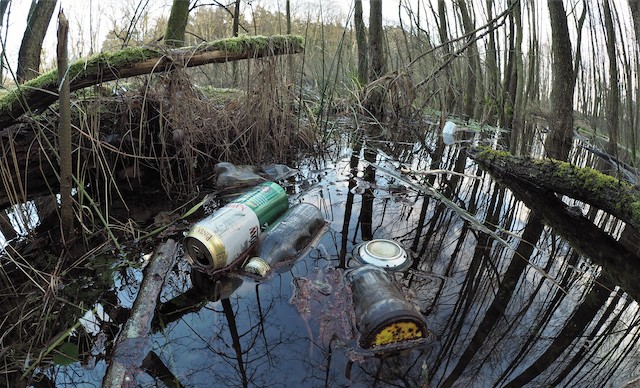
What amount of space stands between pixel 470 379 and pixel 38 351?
1.43 meters

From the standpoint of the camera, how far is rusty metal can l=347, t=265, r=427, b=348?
1273 millimetres

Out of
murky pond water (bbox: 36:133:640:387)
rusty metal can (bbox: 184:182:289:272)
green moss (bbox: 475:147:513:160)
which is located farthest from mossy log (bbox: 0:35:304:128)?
green moss (bbox: 475:147:513:160)

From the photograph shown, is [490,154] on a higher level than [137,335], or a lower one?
higher

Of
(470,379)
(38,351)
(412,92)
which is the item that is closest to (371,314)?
(470,379)

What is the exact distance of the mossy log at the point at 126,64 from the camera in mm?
1994

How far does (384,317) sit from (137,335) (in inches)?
33.5

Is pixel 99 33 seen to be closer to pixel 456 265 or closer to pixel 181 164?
pixel 181 164

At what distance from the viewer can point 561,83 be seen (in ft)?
14.0

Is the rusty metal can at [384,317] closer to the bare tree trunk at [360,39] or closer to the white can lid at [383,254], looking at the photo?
the white can lid at [383,254]

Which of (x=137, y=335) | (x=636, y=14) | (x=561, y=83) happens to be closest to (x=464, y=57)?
(x=561, y=83)

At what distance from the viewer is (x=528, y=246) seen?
2090 millimetres

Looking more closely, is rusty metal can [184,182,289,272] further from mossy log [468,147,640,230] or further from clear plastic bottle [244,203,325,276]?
mossy log [468,147,640,230]

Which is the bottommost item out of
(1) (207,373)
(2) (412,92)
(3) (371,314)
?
(1) (207,373)

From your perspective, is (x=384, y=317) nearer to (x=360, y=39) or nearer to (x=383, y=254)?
(x=383, y=254)
